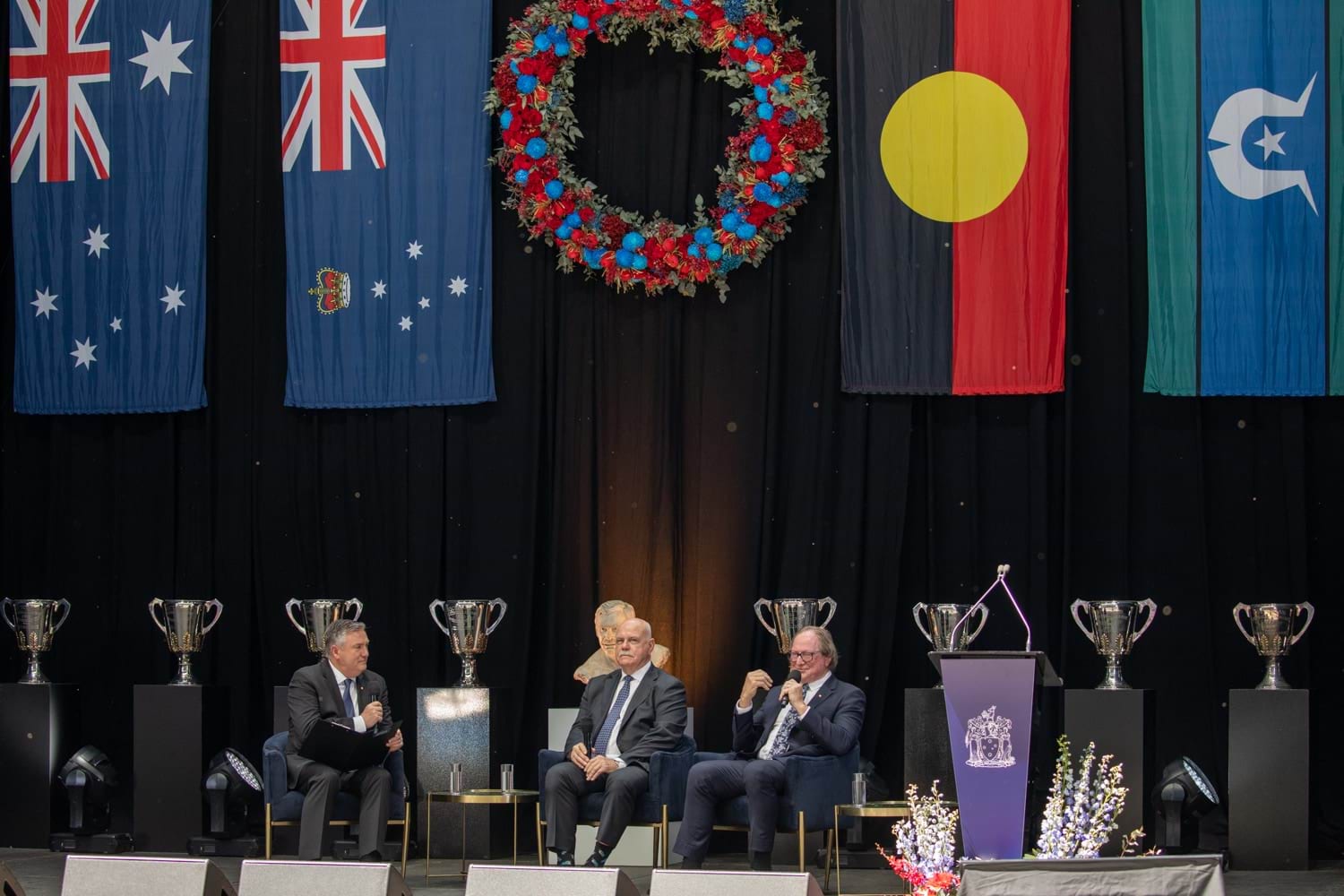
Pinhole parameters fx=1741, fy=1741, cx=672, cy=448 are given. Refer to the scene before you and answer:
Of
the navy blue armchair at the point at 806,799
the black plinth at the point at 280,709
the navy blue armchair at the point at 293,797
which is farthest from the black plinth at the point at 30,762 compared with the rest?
the navy blue armchair at the point at 806,799

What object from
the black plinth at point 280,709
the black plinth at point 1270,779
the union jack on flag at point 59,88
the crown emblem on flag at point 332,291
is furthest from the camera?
the union jack on flag at point 59,88

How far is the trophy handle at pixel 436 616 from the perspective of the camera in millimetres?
7488

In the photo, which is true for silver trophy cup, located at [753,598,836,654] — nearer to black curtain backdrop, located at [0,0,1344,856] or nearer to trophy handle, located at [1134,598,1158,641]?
black curtain backdrop, located at [0,0,1344,856]

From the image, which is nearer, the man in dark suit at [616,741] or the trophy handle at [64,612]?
the man in dark suit at [616,741]

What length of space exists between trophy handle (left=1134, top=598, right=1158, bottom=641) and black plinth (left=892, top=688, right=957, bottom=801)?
0.86 metres

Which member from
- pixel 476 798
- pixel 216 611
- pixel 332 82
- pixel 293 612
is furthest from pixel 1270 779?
pixel 332 82

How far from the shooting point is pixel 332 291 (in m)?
8.00

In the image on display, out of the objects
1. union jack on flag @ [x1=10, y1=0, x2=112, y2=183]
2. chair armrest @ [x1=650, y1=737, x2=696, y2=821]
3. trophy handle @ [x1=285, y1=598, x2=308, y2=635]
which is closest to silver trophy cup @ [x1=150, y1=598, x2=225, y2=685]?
trophy handle @ [x1=285, y1=598, x2=308, y2=635]

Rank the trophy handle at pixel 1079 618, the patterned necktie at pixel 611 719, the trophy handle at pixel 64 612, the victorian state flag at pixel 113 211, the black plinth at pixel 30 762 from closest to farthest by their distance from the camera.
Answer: the patterned necktie at pixel 611 719 → the trophy handle at pixel 1079 618 → the black plinth at pixel 30 762 → the trophy handle at pixel 64 612 → the victorian state flag at pixel 113 211

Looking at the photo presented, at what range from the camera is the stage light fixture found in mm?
6605

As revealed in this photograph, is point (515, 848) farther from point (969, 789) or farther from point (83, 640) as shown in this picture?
point (83, 640)

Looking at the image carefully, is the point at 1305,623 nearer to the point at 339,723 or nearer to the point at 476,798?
the point at 476,798

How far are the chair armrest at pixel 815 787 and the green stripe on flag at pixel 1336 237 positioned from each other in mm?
2717

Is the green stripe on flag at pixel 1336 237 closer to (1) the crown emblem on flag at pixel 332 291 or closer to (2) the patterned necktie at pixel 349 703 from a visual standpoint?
(2) the patterned necktie at pixel 349 703
